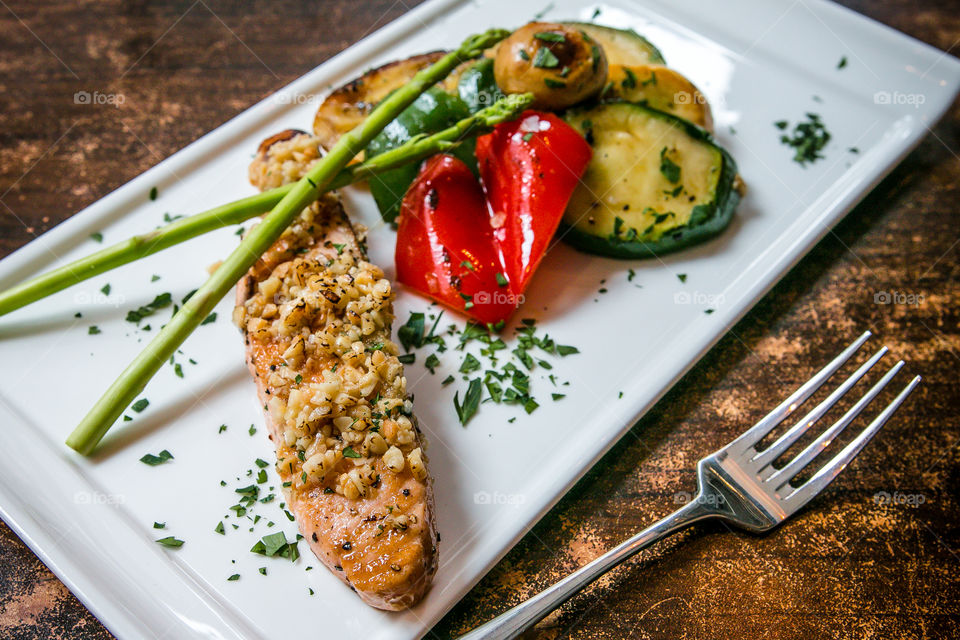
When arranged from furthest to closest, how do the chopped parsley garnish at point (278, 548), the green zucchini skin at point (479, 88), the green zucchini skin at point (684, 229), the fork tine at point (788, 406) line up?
1. the green zucchini skin at point (479, 88)
2. the green zucchini skin at point (684, 229)
3. the fork tine at point (788, 406)
4. the chopped parsley garnish at point (278, 548)

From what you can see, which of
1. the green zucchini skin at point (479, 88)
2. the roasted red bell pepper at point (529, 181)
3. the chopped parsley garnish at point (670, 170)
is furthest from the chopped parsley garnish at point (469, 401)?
the green zucchini skin at point (479, 88)

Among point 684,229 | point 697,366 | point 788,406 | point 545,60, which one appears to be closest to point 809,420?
point 788,406

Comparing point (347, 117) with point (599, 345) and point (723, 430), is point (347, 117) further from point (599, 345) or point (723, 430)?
point (723, 430)

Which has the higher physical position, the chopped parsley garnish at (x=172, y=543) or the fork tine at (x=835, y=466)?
the chopped parsley garnish at (x=172, y=543)

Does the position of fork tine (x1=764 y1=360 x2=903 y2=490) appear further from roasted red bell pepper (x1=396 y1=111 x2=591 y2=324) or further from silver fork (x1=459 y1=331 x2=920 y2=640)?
roasted red bell pepper (x1=396 y1=111 x2=591 y2=324)

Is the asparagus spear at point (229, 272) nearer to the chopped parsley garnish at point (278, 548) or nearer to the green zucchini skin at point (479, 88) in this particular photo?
the green zucchini skin at point (479, 88)

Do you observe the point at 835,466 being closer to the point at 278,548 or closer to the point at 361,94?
the point at 278,548

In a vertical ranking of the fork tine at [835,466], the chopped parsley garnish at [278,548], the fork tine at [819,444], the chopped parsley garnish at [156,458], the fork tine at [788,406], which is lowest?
the fork tine at [835,466]

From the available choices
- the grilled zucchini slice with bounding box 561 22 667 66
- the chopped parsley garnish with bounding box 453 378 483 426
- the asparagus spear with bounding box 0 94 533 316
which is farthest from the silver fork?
the grilled zucchini slice with bounding box 561 22 667 66
